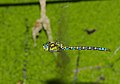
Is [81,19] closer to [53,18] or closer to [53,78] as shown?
[53,18]

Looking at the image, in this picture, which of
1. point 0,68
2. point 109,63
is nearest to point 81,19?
point 109,63

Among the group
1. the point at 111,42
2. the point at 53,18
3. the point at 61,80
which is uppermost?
the point at 53,18

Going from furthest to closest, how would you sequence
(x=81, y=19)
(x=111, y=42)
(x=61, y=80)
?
(x=81, y=19) → (x=111, y=42) → (x=61, y=80)

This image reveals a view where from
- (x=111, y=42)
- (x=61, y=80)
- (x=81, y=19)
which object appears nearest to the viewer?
(x=61, y=80)

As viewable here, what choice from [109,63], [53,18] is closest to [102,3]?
[53,18]

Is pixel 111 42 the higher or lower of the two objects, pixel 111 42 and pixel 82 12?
the lower

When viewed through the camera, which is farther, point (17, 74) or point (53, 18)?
point (53, 18)
